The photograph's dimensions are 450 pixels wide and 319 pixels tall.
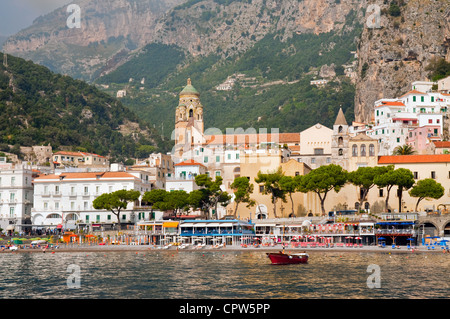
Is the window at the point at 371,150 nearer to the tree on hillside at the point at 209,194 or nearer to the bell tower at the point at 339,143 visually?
the bell tower at the point at 339,143

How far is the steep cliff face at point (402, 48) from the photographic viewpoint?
5330 inches

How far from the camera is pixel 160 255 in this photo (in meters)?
76.0

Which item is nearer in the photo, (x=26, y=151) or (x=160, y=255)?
(x=160, y=255)

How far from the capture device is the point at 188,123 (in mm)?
142625

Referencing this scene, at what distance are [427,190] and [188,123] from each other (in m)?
65.4

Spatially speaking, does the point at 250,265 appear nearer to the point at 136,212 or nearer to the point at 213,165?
the point at 136,212

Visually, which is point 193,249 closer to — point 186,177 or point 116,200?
point 116,200

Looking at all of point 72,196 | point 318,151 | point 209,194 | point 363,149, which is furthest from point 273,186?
point 72,196

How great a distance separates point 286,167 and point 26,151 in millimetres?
62708

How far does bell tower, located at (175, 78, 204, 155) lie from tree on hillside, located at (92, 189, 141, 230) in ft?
125

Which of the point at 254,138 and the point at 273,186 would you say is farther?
the point at 254,138
